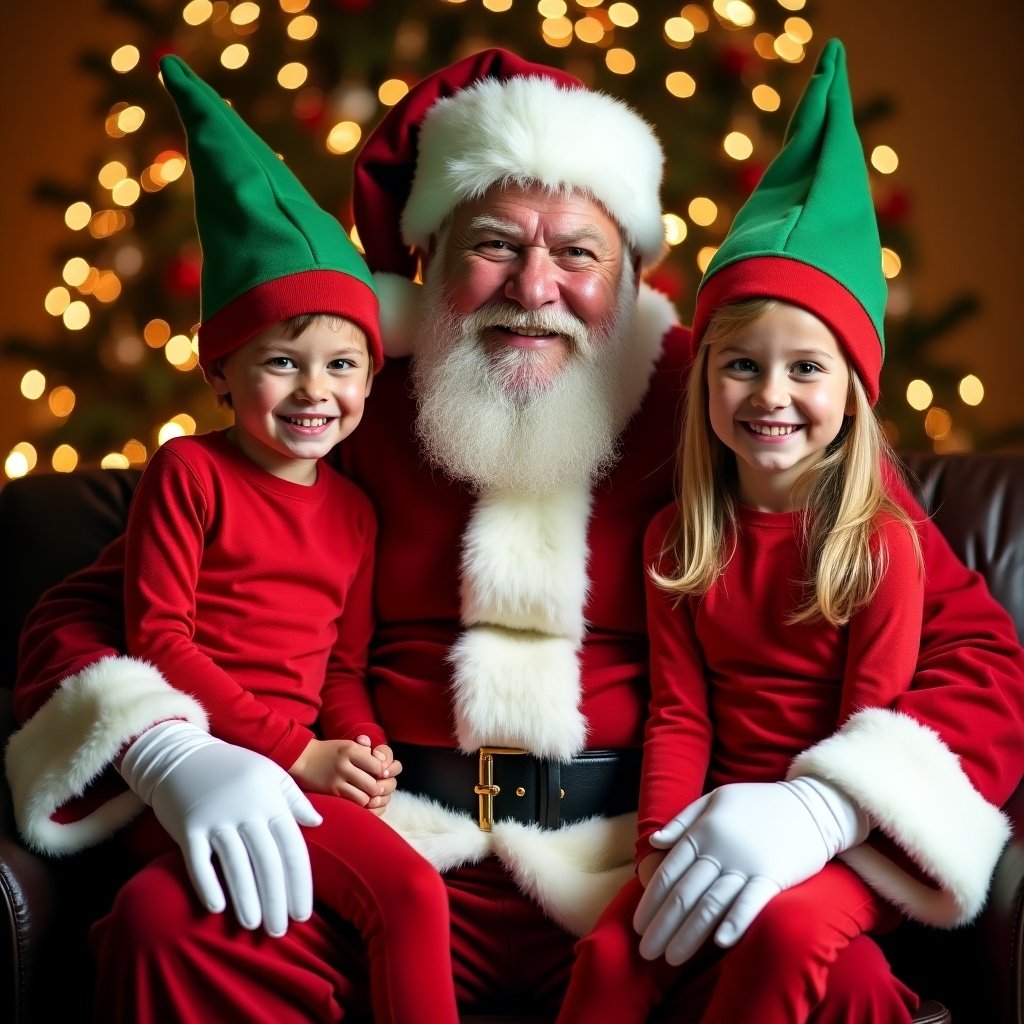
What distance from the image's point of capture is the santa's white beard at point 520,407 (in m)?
1.97

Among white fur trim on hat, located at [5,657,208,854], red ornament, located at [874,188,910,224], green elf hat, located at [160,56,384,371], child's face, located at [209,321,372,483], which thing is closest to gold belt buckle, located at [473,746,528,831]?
white fur trim on hat, located at [5,657,208,854]

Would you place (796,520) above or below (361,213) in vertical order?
below

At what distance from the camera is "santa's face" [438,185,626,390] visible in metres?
1.96

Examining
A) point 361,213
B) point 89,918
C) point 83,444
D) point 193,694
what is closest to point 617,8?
point 361,213

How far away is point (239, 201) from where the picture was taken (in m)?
1.83

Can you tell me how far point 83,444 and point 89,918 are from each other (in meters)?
2.19

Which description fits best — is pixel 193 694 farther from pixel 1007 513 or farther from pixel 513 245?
pixel 1007 513

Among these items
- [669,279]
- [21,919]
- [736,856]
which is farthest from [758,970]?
[669,279]

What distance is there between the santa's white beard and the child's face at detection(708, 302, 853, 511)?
0.28m

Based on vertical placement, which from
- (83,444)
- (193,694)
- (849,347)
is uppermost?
(849,347)

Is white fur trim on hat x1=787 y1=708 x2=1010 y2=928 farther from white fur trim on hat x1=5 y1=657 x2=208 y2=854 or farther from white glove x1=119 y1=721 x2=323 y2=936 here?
white fur trim on hat x1=5 y1=657 x2=208 y2=854

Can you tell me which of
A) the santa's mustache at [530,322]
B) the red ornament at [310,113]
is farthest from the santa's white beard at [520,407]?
the red ornament at [310,113]

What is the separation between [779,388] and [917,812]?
0.62 meters

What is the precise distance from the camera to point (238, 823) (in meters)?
1.52
